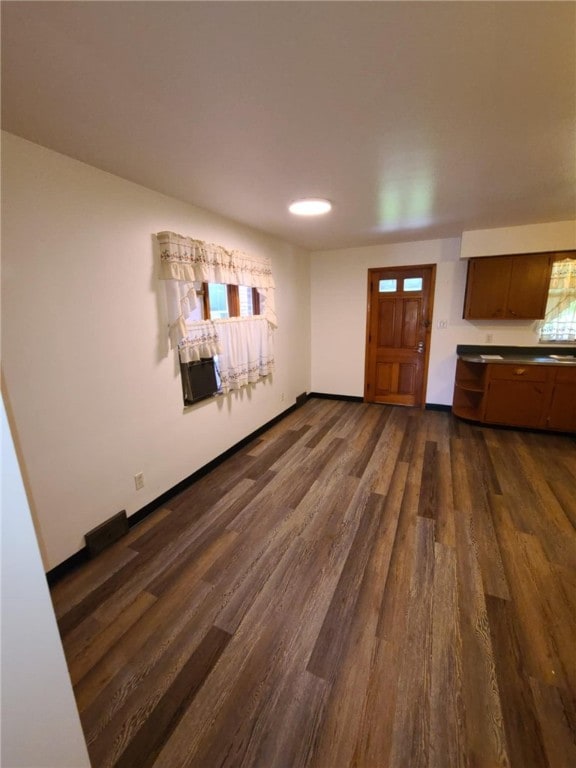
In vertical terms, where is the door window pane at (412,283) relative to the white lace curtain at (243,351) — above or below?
above

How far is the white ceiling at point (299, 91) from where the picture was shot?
935 mm

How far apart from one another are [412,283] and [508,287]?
1.15m

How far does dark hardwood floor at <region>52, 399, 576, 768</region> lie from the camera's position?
1123mm

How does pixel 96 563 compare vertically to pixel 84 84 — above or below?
below

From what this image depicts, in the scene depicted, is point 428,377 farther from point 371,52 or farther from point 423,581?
point 371,52

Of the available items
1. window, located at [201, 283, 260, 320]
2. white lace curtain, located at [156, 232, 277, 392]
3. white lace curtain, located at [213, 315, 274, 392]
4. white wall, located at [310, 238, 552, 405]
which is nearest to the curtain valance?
white lace curtain, located at [156, 232, 277, 392]

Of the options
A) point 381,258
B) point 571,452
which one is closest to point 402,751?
point 571,452

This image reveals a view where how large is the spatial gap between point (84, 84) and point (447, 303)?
4.19 meters

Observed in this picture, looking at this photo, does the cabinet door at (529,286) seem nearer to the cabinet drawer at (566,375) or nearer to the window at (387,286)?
the cabinet drawer at (566,375)

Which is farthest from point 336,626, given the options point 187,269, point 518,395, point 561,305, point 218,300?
point 561,305

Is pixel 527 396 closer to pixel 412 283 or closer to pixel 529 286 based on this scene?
pixel 529 286

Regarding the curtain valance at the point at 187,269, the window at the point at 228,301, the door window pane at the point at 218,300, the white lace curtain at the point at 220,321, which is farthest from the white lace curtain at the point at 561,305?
the door window pane at the point at 218,300

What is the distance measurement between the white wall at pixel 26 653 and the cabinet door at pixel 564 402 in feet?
14.6

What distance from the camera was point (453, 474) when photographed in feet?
9.27
